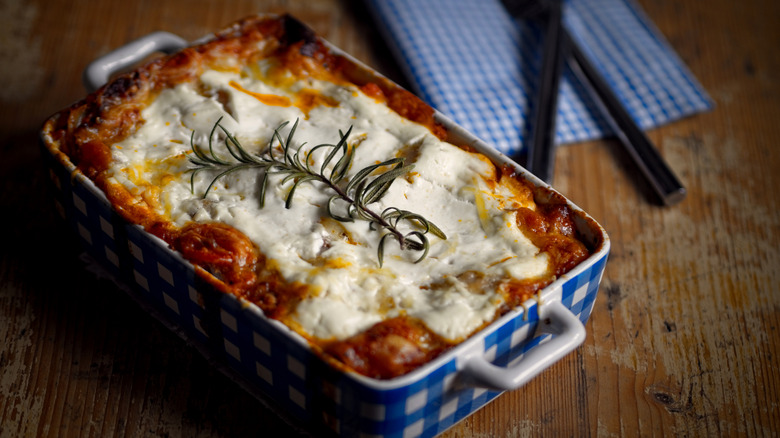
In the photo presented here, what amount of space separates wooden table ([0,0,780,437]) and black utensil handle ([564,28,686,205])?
5 cm

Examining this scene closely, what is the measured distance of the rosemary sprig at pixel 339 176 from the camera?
1559mm

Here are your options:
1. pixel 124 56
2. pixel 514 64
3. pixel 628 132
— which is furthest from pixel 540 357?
pixel 514 64

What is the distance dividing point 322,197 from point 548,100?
0.95 metres

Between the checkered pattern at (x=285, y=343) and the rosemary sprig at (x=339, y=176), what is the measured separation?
194 mm

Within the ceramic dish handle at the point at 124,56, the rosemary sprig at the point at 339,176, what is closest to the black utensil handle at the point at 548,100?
Result: the rosemary sprig at the point at 339,176

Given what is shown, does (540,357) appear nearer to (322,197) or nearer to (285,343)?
(285,343)

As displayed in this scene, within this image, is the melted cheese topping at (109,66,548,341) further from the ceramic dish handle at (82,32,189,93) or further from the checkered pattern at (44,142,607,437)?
the ceramic dish handle at (82,32,189,93)

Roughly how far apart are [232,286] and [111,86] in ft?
2.03

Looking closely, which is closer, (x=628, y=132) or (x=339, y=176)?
(x=339, y=176)

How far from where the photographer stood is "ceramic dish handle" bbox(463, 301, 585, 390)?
4.36 ft

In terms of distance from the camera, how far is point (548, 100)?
2.32m

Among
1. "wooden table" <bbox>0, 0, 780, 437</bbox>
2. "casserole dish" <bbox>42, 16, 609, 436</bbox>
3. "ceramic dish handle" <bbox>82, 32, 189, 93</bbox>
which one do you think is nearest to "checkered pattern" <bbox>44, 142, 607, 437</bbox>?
"casserole dish" <bbox>42, 16, 609, 436</bbox>

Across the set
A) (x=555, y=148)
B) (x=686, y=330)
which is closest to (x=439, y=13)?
(x=555, y=148)

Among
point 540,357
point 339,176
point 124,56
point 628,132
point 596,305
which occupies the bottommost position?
point 596,305
